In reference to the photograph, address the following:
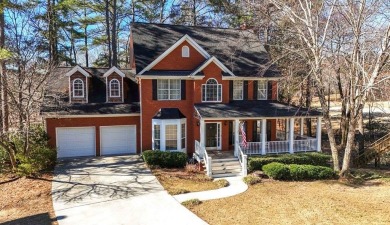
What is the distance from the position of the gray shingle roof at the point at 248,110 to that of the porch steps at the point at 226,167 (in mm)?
2776

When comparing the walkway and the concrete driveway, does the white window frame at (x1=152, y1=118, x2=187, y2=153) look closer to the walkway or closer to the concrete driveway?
the concrete driveway

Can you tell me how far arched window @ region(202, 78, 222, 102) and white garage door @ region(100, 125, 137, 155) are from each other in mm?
5532

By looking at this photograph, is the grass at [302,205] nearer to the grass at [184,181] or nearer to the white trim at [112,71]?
the grass at [184,181]

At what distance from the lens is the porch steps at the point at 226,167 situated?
18.0 meters

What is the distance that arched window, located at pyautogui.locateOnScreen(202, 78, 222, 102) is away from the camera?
21.5 m

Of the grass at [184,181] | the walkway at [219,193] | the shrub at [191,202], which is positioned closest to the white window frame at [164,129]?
the grass at [184,181]

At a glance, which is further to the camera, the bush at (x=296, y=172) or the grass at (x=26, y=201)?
the bush at (x=296, y=172)

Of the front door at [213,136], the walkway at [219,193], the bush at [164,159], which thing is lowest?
the walkway at [219,193]

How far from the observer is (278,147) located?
20344 millimetres

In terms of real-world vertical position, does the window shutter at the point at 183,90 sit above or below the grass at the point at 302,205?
above

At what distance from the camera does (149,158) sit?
59.8 feet

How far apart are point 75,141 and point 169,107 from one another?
6.77 metres

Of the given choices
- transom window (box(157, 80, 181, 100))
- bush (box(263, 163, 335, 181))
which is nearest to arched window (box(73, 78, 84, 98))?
transom window (box(157, 80, 181, 100))

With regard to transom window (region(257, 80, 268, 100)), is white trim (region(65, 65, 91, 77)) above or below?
above
